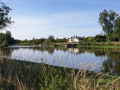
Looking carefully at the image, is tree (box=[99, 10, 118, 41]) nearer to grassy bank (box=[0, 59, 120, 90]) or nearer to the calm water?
the calm water

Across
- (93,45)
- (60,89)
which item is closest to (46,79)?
(60,89)

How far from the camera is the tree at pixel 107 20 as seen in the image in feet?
149

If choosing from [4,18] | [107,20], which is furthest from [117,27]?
[4,18]

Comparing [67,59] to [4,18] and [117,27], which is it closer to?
[4,18]

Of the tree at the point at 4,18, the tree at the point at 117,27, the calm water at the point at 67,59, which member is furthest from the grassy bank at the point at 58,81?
the tree at the point at 117,27

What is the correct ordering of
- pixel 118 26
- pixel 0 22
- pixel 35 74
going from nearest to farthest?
pixel 35 74
pixel 0 22
pixel 118 26

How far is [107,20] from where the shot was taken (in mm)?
46062

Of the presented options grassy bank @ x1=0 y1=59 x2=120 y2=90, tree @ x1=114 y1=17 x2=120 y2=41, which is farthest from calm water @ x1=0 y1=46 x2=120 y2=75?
tree @ x1=114 y1=17 x2=120 y2=41

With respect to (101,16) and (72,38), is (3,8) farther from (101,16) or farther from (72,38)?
(72,38)

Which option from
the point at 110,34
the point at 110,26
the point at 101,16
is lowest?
the point at 110,34

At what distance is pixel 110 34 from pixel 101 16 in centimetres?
760

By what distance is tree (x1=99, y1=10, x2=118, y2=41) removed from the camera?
149 feet

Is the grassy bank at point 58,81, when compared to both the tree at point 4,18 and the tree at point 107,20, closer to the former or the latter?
the tree at point 4,18

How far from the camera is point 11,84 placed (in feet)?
11.3
